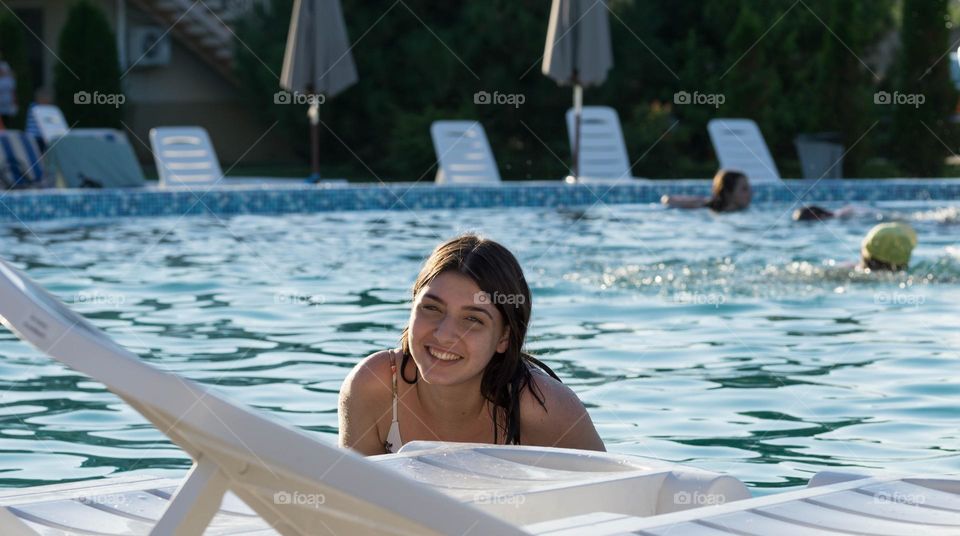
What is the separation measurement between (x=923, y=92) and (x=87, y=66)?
31.7 ft

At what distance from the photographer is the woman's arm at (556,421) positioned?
315 centimetres

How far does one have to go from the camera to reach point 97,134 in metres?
12.7

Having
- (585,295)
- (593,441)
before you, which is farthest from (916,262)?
(593,441)

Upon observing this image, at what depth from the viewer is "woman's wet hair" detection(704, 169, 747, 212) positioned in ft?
37.7

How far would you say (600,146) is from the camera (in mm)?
14336

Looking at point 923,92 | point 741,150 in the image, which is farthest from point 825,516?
point 923,92

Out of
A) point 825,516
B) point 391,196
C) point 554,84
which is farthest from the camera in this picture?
point 554,84

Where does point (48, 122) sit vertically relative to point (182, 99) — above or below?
below

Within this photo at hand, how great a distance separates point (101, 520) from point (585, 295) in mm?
5267

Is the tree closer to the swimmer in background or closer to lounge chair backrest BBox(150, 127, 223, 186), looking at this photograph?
the swimmer in background

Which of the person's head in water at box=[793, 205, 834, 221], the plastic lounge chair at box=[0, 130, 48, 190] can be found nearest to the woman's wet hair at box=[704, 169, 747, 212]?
the person's head in water at box=[793, 205, 834, 221]

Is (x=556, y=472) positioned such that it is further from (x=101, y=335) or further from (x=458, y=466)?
(x=101, y=335)

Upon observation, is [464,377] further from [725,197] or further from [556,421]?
[725,197]

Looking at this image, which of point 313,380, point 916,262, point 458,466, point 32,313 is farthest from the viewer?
point 916,262
